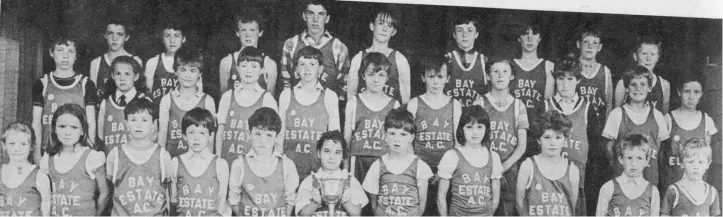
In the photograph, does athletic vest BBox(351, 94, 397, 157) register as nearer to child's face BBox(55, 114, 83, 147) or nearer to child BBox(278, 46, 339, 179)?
child BBox(278, 46, 339, 179)

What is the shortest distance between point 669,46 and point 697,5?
0.56 ft

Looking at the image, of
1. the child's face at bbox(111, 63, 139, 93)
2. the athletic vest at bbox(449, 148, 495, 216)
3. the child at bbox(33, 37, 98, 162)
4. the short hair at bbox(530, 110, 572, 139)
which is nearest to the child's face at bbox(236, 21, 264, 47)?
the child's face at bbox(111, 63, 139, 93)

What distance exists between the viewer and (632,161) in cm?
283

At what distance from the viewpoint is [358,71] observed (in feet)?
9.02

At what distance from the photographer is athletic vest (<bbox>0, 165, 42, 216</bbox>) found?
2.58 m

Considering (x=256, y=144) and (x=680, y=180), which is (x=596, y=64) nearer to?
(x=680, y=180)

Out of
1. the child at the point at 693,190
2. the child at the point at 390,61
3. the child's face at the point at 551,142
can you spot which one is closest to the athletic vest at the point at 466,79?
the child at the point at 390,61

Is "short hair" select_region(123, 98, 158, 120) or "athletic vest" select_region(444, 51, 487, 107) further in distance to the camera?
"athletic vest" select_region(444, 51, 487, 107)

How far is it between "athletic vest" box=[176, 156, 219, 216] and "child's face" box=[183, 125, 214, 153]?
0.19 feet

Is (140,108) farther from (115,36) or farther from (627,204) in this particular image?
(627,204)

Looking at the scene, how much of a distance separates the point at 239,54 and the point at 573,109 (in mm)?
1129

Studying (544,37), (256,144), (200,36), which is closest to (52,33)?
(200,36)

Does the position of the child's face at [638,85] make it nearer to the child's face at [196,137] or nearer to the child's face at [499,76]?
the child's face at [499,76]

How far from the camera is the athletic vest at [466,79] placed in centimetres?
278
